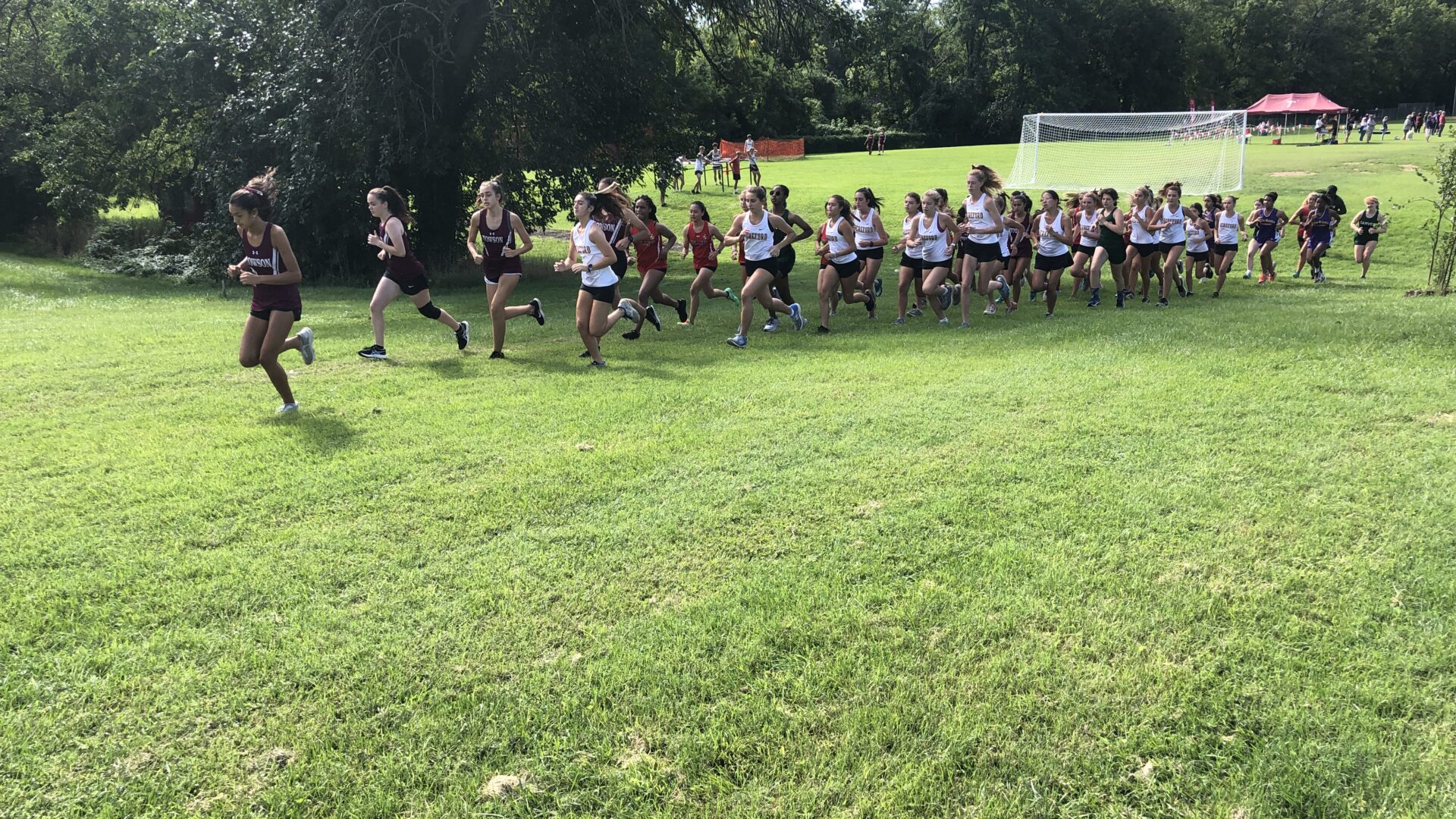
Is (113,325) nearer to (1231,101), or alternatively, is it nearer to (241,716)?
(241,716)

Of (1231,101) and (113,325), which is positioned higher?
(1231,101)

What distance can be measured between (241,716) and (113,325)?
11.5 meters

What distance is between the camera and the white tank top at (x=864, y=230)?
36.6 ft

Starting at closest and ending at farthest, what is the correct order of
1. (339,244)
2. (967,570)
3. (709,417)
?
1. (967,570)
2. (709,417)
3. (339,244)

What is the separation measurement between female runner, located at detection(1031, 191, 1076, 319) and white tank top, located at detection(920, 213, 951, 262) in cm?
203

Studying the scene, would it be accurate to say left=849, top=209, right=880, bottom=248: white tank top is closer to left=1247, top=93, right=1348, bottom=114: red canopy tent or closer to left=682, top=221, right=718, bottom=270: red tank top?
left=682, top=221, right=718, bottom=270: red tank top

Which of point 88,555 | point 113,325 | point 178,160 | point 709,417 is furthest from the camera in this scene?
point 178,160

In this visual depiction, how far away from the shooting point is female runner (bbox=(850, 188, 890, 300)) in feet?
36.2

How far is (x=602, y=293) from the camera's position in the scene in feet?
28.7

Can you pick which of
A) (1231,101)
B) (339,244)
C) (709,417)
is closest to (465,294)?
(339,244)

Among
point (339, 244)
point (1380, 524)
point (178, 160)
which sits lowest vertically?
point (1380, 524)

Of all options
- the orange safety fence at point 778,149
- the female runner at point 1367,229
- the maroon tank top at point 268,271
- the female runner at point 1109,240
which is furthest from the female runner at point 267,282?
the orange safety fence at point 778,149

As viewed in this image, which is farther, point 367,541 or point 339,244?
point 339,244

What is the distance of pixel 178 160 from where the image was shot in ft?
67.8
